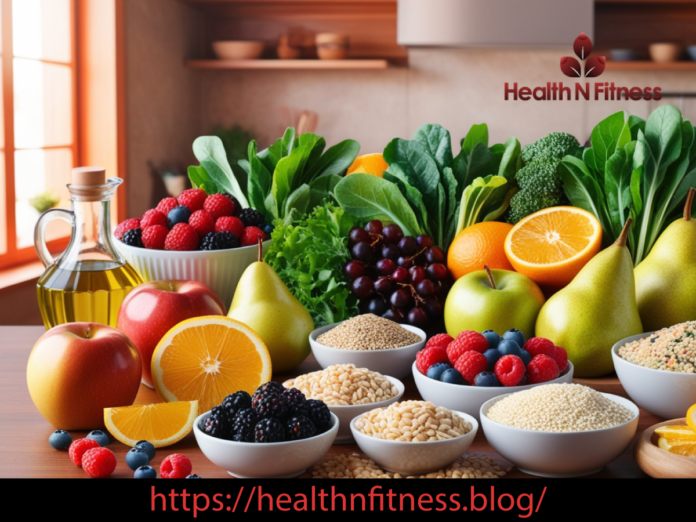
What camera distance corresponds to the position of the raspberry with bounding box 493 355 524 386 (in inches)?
31.3

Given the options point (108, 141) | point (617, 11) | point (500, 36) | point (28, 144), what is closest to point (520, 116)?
point (617, 11)

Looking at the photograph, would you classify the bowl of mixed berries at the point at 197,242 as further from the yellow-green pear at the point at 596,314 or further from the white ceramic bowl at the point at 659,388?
the white ceramic bowl at the point at 659,388

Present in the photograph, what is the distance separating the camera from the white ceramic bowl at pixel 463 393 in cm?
79

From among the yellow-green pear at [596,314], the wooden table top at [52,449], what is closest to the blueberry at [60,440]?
the wooden table top at [52,449]

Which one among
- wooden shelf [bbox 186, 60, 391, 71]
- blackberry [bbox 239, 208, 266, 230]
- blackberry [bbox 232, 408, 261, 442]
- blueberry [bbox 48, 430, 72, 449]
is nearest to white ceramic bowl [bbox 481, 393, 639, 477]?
blackberry [bbox 232, 408, 261, 442]

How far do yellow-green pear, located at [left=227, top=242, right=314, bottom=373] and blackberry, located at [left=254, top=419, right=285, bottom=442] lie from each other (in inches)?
13.3

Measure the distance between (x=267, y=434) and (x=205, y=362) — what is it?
25cm

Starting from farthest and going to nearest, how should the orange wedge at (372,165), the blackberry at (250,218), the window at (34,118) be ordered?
the window at (34,118)
the orange wedge at (372,165)
the blackberry at (250,218)

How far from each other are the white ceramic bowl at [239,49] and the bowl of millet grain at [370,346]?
354cm

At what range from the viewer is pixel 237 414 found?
70 centimetres

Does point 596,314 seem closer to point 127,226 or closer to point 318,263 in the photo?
point 318,263

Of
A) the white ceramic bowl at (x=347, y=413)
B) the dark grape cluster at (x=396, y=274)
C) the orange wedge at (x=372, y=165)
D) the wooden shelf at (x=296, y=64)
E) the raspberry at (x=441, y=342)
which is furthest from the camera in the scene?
the wooden shelf at (x=296, y=64)

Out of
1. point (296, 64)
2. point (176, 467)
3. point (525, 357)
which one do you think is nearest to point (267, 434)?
point (176, 467)

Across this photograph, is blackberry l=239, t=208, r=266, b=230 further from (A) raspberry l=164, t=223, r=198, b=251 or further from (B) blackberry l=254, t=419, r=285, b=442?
(B) blackberry l=254, t=419, r=285, b=442
